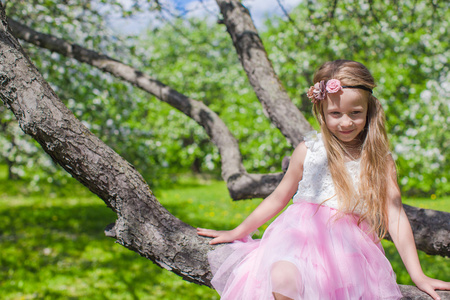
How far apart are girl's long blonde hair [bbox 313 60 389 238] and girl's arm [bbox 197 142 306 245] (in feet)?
0.59

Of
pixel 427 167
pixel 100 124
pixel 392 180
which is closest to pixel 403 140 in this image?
pixel 427 167

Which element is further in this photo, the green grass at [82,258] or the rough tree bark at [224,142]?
the green grass at [82,258]

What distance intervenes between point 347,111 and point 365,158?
0.91 feet

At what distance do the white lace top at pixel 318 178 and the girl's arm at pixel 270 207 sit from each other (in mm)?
45

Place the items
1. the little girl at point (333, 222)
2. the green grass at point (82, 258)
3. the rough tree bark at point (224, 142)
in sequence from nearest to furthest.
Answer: the little girl at point (333, 222), the rough tree bark at point (224, 142), the green grass at point (82, 258)

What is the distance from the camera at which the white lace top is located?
1.98 metres

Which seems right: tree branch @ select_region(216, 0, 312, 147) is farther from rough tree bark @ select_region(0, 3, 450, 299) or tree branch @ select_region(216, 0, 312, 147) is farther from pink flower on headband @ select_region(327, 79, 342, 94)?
rough tree bark @ select_region(0, 3, 450, 299)

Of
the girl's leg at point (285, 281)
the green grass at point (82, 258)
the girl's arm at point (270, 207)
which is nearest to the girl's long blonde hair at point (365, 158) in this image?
the girl's arm at point (270, 207)

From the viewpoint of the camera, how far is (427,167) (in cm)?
769

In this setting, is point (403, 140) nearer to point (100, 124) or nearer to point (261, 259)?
point (100, 124)

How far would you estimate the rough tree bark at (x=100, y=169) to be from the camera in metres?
1.59

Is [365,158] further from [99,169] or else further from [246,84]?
[246,84]

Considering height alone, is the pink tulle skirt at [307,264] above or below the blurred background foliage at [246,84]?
below

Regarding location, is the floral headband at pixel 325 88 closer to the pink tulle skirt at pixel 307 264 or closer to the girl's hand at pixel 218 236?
the pink tulle skirt at pixel 307 264
